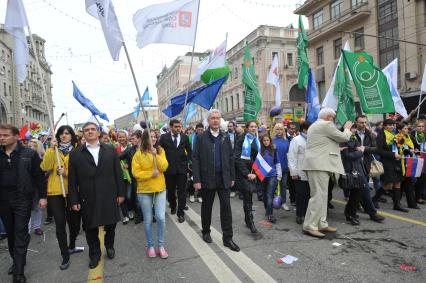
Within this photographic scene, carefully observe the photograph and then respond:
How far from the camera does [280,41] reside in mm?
38281

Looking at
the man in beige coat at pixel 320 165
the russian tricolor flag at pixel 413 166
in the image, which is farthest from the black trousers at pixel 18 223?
the russian tricolor flag at pixel 413 166

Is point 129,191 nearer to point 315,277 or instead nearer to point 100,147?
point 100,147

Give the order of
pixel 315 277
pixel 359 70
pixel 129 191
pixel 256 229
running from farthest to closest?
pixel 359 70, pixel 129 191, pixel 256 229, pixel 315 277

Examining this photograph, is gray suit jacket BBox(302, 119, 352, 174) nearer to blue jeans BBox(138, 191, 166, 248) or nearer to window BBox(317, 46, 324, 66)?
blue jeans BBox(138, 191, 166, 248)

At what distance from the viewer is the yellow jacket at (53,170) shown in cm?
419

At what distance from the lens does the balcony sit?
24.1 metres

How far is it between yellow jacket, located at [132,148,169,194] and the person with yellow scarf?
4.35 m

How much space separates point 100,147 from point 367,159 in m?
4.73

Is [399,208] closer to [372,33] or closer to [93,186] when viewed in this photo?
[93,186]

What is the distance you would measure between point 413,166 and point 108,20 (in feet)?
19.2

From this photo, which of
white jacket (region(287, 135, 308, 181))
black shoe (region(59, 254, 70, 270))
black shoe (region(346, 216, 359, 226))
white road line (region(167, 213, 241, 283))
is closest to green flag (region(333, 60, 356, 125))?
white jacket (region(287, 135, 308, 181))

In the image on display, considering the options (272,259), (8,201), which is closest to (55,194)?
(8,201)

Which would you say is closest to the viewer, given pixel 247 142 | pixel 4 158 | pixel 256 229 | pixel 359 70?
pixel 4 158

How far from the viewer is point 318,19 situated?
97.8 ft
